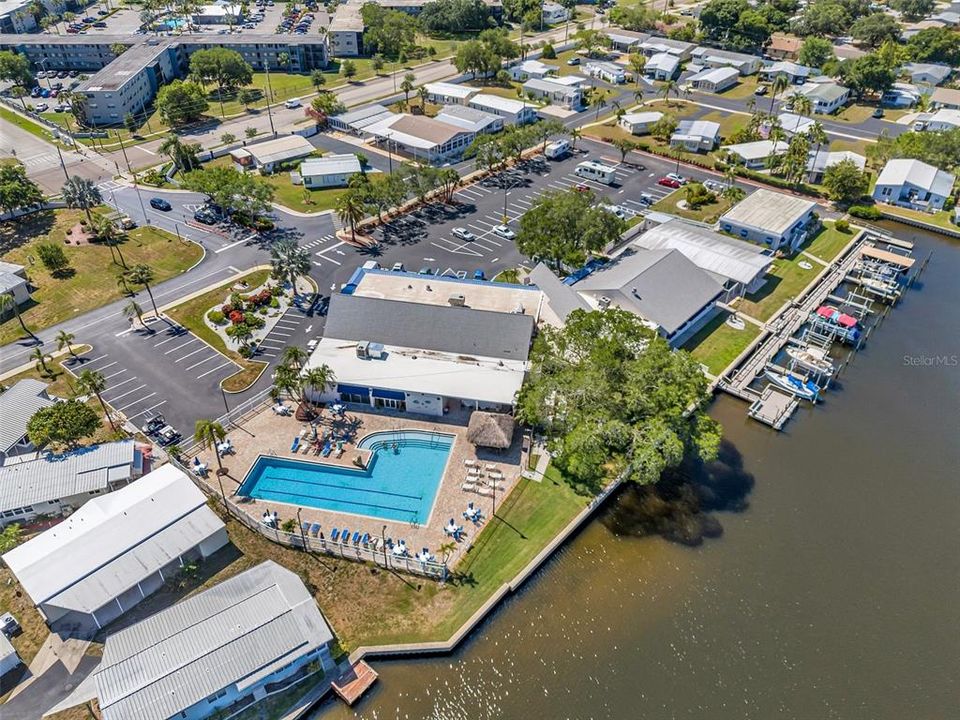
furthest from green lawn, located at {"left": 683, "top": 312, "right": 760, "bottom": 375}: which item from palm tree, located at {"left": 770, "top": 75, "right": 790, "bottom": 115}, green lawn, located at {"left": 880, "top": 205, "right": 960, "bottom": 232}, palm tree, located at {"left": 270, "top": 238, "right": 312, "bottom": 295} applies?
palm tree, located at {"left": 770, "top": 75, "right": 790, "bottom": 115}

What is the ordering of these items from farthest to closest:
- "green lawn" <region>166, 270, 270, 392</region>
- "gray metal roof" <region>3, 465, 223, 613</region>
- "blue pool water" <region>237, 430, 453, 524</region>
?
"green lawn" <region>166, 270, 270, 392</region> → "blue pool water" <region>237, 430, 453, 524</region> → "gray metal roof" <region>3, 465, 223, 613</region>

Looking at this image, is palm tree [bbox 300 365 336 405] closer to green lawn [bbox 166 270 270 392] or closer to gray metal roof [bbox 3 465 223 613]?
green lawn [bbox 166 270 270 392]

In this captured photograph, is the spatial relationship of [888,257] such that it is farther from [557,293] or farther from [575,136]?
[575,136]

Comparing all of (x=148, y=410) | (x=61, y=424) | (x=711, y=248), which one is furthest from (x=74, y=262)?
(x=711, y=248)

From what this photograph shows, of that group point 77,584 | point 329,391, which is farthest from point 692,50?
point 77,584

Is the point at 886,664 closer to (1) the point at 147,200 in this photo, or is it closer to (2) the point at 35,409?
(2) the point at 35,409

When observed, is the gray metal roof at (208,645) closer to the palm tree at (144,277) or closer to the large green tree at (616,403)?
the large green tree at (616,403)
